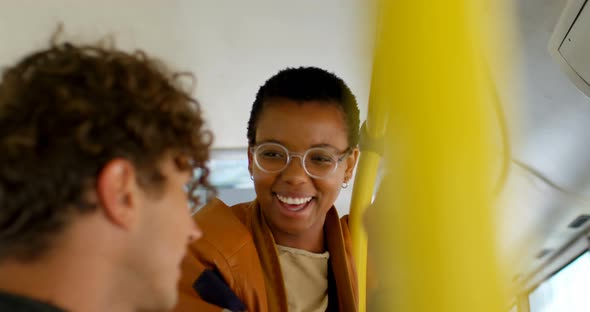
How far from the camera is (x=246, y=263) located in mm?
867

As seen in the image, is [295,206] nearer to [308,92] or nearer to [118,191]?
[308,92]

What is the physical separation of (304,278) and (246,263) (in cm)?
18

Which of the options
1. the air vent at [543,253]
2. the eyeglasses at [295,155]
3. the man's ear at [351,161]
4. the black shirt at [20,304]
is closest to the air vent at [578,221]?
the air vent at [543,253]

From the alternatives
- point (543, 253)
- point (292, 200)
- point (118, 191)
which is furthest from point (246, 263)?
point (543, 253)

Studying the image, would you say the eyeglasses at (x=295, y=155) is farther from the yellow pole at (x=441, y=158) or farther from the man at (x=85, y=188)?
the yellow pole at (x=441, y=158)

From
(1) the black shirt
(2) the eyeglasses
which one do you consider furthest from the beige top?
(1) the black shirt

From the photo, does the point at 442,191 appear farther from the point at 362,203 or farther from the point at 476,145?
the point at 362,203

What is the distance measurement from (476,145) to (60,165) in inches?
14.3

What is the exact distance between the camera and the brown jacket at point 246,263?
82cm

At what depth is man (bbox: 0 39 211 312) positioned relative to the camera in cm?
45

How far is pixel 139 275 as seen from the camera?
1.59ft

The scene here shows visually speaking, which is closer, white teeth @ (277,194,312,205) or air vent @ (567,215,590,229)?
white teeth @ (277,194,312,205)

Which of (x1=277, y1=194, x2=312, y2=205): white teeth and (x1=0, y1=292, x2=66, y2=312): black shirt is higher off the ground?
(x1=0, y1=292, x2=66, y2=312): black shirt

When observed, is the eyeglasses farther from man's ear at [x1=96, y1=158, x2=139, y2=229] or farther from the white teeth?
man's ear at [x1=96, y1=158, x2=139, y2=229]
